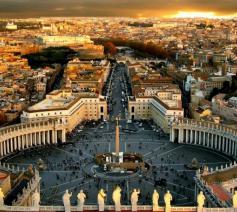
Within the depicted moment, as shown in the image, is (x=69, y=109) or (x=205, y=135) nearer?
(x=205, y=135)

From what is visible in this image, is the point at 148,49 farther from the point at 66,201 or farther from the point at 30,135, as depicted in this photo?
the point at 66,201

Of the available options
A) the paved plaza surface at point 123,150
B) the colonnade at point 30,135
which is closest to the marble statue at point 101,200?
the paved plaza surface at point 123,150

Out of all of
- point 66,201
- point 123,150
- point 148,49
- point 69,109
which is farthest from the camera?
point 148,49

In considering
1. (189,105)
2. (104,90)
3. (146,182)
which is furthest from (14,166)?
(104,90)

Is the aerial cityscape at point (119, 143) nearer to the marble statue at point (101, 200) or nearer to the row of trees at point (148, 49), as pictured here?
the marble statue at point (101, 200)

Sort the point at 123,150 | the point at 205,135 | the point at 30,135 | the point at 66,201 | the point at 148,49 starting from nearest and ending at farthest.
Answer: the point at 66,201 → the point at 123,150 → the point at 205,135 → the point at 30,135 → the point at 148,49

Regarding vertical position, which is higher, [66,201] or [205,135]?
[66,201]

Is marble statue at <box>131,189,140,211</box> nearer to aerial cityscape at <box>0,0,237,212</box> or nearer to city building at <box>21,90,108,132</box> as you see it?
aerial cityscape at <box>0,0,237,212</box>

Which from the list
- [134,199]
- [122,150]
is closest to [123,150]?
[122,150]
